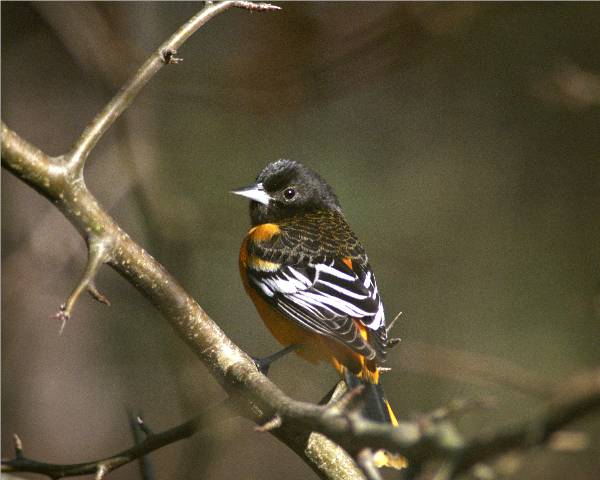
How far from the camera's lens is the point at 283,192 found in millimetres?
5008

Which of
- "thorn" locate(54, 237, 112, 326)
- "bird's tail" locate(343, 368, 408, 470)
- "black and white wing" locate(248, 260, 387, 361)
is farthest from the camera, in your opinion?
"black and white wing" locate(248, 260, 387, 361)

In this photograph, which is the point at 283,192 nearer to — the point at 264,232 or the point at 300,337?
the point at 264,232

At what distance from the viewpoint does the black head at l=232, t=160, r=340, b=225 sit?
4961 mm

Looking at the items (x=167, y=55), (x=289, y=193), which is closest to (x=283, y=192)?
(x=289, y=193)

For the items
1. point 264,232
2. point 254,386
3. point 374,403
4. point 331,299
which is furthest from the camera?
point 264,232

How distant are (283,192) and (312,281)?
0.95m

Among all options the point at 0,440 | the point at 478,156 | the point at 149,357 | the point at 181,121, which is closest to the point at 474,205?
the point at 478,156

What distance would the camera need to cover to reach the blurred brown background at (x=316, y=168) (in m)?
5.90

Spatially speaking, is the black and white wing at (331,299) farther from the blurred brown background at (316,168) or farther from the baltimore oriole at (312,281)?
the blurred brown background at (316,168)

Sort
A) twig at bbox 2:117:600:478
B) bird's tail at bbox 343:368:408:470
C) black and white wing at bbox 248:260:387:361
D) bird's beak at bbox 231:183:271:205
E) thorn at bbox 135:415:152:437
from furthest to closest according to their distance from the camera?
bird's beak at bbox 231:183:271:205 < black and white wing at bbox 248:260:387:361 < bird's tail at bbox 343:368:408:470 < thorn at bbox 135:415:152:437 < twig at bbox 2:117:600:478

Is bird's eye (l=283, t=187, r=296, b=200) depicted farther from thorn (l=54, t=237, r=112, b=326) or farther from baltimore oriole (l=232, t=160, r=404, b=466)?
thorn (l=54, t=237, r=112, b=326)

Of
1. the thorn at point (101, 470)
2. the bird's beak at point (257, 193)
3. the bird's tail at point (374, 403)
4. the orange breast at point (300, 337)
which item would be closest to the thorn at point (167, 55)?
the thorn at point (101, 470)

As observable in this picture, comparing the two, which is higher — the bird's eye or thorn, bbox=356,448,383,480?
the bird's eye

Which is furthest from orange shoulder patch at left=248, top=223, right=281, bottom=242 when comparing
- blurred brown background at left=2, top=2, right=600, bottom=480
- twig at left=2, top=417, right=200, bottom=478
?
twig at left=2, top=417, right=200, bottom=478
